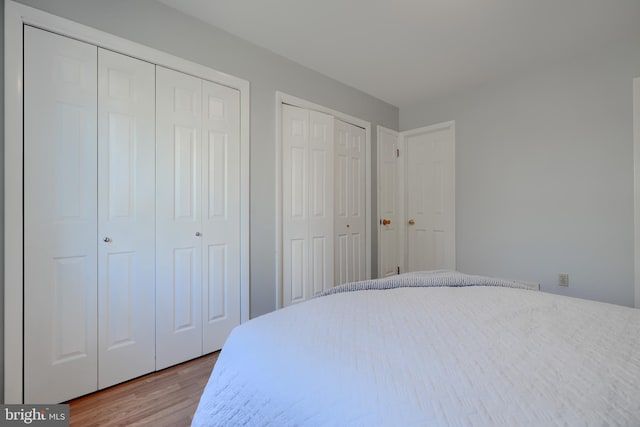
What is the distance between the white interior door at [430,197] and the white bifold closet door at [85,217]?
2.91m

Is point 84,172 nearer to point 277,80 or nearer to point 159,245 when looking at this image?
point 159,245

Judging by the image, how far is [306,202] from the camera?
2.75 meters

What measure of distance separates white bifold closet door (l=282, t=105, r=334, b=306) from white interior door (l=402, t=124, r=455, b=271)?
130 centimetres

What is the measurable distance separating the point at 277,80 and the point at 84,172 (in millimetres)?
1612

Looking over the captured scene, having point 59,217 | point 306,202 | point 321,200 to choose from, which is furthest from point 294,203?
point 59,217

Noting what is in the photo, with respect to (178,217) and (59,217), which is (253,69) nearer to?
(178,217)

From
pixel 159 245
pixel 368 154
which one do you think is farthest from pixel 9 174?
pixel 368 154

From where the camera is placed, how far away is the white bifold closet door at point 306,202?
8.58 feet

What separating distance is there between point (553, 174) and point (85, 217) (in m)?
3.62

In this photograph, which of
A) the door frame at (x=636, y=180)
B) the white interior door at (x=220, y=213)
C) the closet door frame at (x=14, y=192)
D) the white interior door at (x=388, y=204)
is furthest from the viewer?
the white interior door at (x=388, y=204)

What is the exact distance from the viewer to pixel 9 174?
142cm

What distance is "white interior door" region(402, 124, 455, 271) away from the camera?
3.34m

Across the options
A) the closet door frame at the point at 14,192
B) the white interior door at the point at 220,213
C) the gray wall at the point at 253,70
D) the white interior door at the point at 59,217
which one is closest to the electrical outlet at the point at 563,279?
the gray wall at the point at 253,70

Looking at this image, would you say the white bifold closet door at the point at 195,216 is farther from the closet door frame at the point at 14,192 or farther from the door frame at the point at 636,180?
the door frame at the point at 636,180
